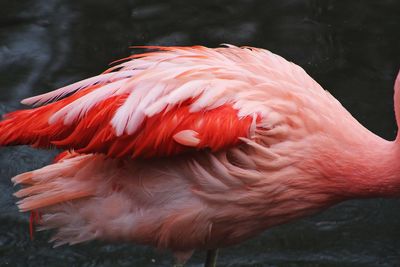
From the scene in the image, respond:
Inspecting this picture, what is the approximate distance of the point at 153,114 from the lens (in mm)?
3061

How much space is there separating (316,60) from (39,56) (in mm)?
2058

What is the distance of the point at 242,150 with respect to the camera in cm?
316

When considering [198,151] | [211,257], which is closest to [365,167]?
[198,151]

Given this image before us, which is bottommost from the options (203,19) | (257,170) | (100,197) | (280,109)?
(100,197)

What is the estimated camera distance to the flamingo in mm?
3086

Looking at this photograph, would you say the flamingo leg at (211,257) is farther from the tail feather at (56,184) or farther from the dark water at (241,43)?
the tail feather at (56,184)

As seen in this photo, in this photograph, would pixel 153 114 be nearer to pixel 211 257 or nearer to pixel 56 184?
pixel 56 184

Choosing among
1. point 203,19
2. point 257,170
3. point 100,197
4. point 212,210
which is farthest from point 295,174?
point 203,19

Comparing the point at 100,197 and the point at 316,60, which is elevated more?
the point at 316,60

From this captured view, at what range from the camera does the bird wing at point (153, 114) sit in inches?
120

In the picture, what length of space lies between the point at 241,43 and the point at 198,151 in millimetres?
2868

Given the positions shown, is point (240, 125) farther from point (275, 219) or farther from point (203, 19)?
point (203, 19)

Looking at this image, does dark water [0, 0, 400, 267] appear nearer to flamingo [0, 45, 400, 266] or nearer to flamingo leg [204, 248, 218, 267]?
flamingo leg [204, 248, 218, 267]

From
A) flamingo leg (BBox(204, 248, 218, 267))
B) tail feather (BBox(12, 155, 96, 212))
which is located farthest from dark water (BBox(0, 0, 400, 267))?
tail feather (BBox(12, 155, 96, 212))
